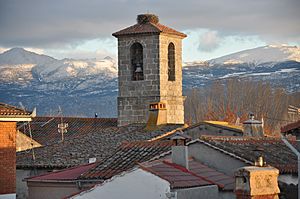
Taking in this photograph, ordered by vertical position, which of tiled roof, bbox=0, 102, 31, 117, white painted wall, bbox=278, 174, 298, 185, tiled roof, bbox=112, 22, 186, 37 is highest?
tiled roof, bbox=112, 22, 186, 37

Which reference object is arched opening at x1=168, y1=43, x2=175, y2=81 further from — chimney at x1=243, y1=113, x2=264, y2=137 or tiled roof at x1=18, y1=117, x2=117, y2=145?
chimney at x1=243, y1=113, x2=264, y2=137

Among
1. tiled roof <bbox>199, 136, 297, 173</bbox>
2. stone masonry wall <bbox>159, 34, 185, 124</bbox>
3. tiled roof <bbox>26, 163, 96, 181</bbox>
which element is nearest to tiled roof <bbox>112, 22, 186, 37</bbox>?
stone masonry wall <bbox>159, 34, 185, 124</bbox>

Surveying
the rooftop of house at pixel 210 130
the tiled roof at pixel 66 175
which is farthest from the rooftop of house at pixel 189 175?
A: the rooftop of house at pixel 210 130

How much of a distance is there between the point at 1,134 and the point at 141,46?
20170 mm

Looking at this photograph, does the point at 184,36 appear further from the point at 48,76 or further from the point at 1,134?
the point at 48,76

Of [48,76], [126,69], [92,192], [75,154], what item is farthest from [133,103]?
[48,76]

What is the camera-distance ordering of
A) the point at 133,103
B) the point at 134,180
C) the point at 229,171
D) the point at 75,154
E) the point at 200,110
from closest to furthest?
the point at 134,180 < the point at 229,171 < the point at 75,154 < the point at 133,103 < the point at 200,110

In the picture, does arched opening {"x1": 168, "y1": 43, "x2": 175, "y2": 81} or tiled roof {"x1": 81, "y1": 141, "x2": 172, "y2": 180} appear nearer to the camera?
tiled roof {"x1": 81, "y1": 141, "x2": 172, "y2": 180}

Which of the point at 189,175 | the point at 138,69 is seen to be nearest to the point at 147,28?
the point at 138,69

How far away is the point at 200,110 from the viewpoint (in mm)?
80500

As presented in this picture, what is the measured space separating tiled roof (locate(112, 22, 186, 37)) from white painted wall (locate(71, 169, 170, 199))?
2342 cm

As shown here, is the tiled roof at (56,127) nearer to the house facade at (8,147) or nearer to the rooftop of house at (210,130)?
the rooftop of house at (210,130)

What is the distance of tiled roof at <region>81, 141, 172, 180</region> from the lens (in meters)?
24.0

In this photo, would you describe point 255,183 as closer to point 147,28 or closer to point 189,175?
point 189,175
